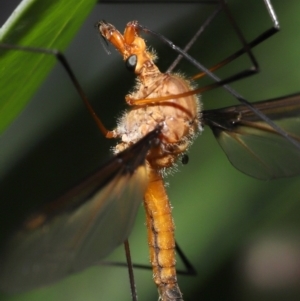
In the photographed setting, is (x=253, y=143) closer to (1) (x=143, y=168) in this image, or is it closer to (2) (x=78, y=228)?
(1) (x=143, y=168)

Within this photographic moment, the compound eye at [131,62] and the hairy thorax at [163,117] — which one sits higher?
the compound eye at [131,62]

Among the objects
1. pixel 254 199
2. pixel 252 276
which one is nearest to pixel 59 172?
pixel 254 199

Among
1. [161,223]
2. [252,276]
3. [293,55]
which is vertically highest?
[293,55]

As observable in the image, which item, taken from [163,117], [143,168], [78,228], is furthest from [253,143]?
[78,228]

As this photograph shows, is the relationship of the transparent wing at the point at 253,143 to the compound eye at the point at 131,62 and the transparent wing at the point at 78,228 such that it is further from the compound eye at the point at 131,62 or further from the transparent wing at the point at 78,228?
the transparent wing at the point at 78,228

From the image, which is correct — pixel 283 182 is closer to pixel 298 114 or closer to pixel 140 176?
pixel 298 114

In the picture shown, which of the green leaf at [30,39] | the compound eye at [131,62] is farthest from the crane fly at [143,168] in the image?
the green leaf at [30,39]

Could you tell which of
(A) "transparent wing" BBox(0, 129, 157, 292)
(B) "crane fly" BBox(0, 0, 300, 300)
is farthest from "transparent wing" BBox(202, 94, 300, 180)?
(A) "transparent wing" BBox(0, 129, 157, 292)
